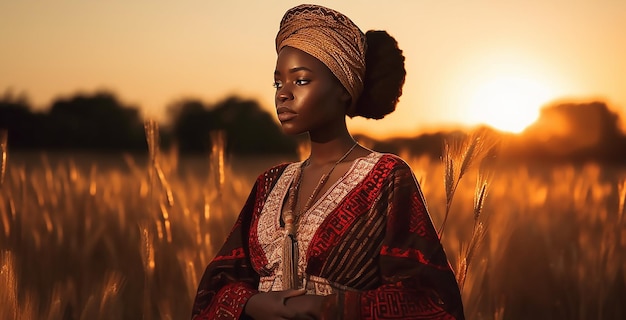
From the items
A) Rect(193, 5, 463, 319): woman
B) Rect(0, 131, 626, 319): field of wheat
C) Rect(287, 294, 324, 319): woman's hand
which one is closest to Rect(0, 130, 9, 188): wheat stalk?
Rect(0, 131, 626, 319): field of wheat

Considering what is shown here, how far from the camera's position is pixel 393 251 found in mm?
2365

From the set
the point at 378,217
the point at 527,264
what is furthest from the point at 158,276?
the point at 527,264

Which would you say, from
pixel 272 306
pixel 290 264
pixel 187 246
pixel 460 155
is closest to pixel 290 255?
pixel 290 264

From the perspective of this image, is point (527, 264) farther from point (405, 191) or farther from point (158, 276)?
point (405, 191)

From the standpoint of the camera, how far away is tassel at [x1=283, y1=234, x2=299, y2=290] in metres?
2.42

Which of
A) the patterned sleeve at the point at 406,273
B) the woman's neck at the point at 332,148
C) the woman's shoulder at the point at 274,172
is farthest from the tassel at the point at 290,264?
the woman's shoulder at the point at 274,172

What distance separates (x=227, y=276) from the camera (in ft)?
8.79

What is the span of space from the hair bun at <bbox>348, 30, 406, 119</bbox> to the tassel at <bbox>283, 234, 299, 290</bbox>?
1.38 feet

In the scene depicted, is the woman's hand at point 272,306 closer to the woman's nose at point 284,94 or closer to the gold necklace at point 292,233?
the gold necklace at point 292,233

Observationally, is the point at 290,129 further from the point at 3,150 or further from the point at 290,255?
the point at 3,150

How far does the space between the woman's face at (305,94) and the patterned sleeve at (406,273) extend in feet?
0.84

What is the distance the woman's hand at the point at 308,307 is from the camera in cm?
231

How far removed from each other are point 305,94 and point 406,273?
1.80ft

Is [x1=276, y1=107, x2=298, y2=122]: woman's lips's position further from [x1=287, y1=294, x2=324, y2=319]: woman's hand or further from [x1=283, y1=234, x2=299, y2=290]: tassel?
[x1=287, y1=294, x2=324, y2=319]: woman's hand
